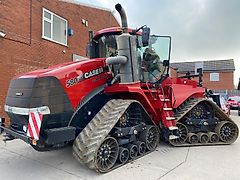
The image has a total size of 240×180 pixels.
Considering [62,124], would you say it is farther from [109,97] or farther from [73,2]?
[73,2]

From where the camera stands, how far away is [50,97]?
3.74 m

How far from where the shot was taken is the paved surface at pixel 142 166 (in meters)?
3.83

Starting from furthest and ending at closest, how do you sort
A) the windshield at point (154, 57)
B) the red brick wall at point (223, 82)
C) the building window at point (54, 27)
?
the red brick wall at point (223, 82) < the building window at point (54, 27) < the windshield at point (154, 57)

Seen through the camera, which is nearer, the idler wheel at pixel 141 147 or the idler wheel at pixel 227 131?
the idler wheel at pixel 141 147

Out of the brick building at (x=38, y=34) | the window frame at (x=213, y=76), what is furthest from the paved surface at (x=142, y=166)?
the window frame at (x=213, y=76)

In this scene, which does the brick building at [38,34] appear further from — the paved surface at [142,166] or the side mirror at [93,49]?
the side mirror at [93,49]

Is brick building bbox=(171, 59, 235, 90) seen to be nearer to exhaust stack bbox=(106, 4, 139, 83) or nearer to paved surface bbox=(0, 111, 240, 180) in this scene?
paved surface bbox=(0, 111, 240, 180)

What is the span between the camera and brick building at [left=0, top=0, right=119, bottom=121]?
7453 mm

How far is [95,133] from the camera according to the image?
388cm

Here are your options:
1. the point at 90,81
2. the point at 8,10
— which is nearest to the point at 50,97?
the point at 90,81

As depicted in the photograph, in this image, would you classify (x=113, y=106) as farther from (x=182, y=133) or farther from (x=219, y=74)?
(x=219, y=74)

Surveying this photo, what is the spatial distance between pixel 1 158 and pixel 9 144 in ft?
3.92

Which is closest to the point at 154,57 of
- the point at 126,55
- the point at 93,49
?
the point at 126,55

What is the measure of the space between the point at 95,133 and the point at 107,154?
489 millimetres
